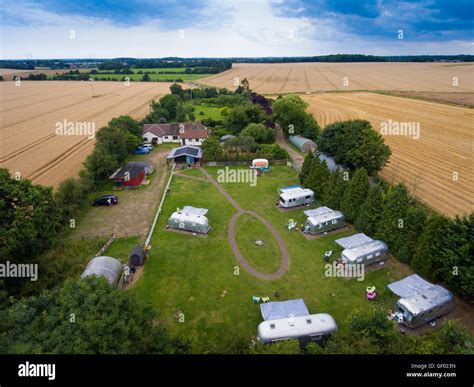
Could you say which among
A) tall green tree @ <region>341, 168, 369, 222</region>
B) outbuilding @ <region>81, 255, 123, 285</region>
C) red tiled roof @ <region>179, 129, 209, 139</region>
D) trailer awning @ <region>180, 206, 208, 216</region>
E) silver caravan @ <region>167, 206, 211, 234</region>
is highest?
red tiled roof @ <region>179, 129, 209, 139</region>

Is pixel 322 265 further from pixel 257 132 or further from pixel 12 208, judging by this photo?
pixel 257 132

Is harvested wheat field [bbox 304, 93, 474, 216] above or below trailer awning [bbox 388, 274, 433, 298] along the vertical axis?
above

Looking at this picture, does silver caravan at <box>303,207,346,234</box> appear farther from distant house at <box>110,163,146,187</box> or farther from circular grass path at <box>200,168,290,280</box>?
distant house at <box>110,163,146,187</box>

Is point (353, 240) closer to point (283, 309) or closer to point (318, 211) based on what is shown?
point (318, 211)

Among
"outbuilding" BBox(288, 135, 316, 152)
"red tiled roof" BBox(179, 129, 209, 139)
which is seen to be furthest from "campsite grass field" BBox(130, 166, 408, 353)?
"red tiled roof" BBox(179, 129, 209, 139)

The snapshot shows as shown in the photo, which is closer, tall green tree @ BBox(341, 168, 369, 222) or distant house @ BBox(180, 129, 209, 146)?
tall green tree @ BBox(341, 168, 369, 222)

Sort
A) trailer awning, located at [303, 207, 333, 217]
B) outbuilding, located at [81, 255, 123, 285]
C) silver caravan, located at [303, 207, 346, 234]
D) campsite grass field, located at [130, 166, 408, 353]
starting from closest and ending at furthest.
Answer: campsite grass field, located at [130, 166, 408, 353], outbuilding, located at [81, 255, 123, 285], silver caravan, located at [303, 207, 346, 234], trailer awning, located at [303, 207, 333, 217]

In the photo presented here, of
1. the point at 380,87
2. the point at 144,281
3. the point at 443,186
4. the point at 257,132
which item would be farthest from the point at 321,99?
the point at 144,281
